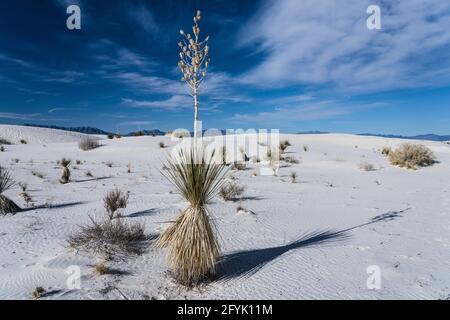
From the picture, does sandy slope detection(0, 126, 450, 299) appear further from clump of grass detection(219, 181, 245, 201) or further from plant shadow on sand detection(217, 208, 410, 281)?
clump of grass detection(219, 181, 245, 201)

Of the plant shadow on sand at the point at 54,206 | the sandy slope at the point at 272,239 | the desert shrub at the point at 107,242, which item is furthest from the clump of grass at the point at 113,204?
the desert shrub at the point at 107,242

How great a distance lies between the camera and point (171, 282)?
4242mm

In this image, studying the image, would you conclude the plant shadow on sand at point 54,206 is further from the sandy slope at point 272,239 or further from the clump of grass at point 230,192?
the clump of grass at point 230,192

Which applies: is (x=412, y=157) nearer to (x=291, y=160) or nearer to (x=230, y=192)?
(x=291, y=160)

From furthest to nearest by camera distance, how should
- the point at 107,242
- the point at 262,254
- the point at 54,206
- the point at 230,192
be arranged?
the point at 230,192 < the point at 54,206 < the point at 262,254 < the point at 107,242

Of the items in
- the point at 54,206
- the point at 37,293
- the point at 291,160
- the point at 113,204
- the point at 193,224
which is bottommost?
the point at 37,293

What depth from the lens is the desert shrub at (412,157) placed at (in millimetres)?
17344

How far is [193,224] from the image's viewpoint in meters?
4.08

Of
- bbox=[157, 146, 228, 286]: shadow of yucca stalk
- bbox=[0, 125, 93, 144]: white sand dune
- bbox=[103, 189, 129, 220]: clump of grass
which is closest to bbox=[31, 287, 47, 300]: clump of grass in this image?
bbox=[157, 146, 228, 286]: shadow of yucca stalk

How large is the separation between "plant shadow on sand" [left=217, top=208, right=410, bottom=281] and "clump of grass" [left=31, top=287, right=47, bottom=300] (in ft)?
6.89

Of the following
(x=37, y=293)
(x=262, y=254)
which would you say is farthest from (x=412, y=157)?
(x=37, y=293)

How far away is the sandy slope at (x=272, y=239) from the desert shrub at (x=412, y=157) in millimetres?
4179

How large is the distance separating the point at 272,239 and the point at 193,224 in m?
2.52
